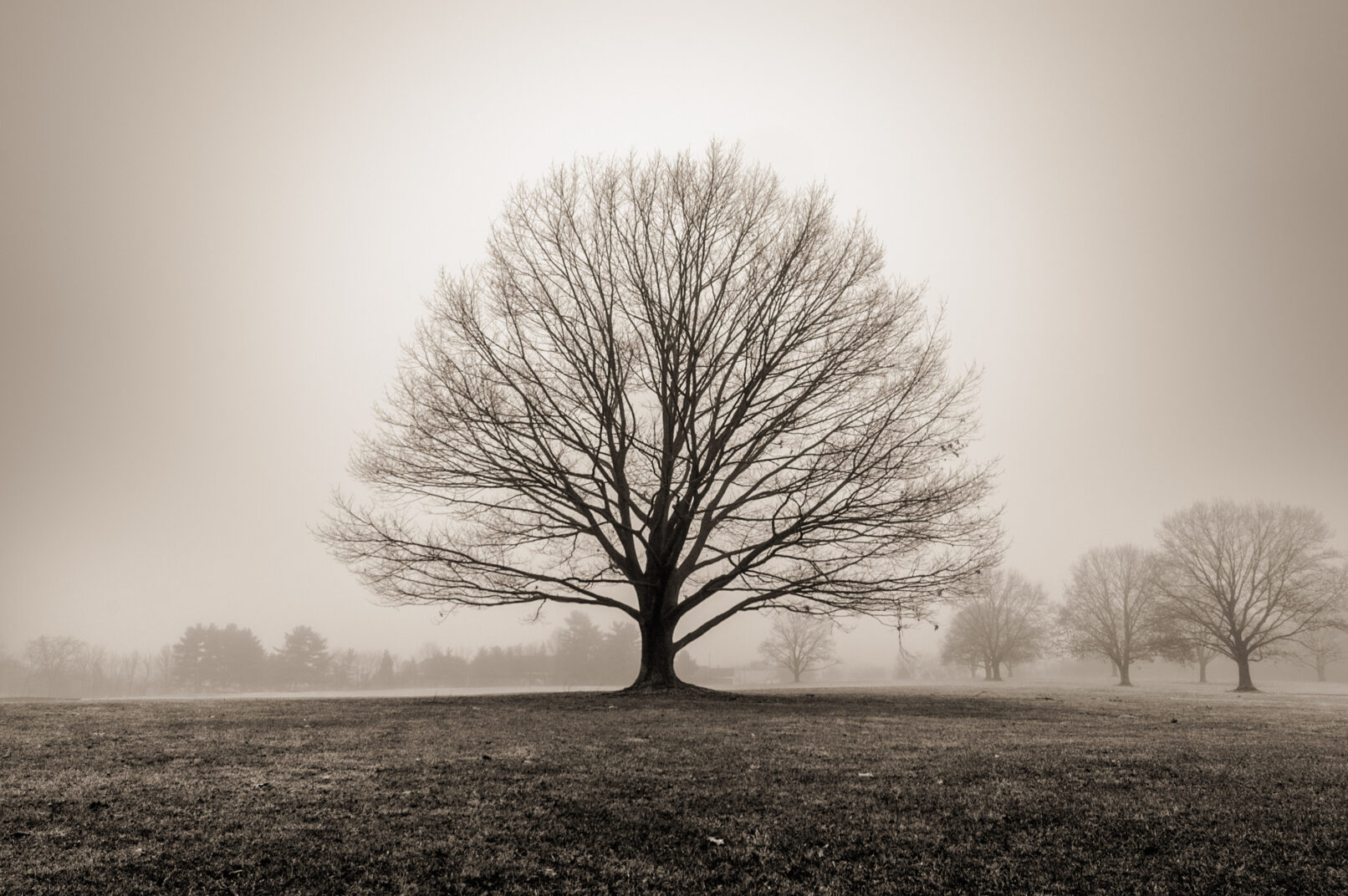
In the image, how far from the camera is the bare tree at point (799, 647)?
2670 inches

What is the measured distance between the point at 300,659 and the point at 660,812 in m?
82.1

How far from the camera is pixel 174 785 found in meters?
5.88

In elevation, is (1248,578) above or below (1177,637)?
above

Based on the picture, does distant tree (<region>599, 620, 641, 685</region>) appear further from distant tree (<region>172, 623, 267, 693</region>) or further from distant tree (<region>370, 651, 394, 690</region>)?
distant tree (<region>172, 623, 267, 693</region>)

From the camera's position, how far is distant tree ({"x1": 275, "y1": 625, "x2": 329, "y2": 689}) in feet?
239

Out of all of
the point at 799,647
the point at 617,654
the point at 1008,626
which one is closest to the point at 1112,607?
the point at 1008,626

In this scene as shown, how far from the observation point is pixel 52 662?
3265 inches

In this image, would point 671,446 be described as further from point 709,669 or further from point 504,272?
point 709,669

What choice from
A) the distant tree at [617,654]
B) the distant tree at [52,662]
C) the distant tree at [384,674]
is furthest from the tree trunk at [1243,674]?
the distant tree at [52,662]

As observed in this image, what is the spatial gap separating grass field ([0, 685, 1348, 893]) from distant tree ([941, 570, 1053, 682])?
192 ft

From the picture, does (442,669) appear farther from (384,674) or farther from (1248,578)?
(1248,578)

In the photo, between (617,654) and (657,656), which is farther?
(617,654)

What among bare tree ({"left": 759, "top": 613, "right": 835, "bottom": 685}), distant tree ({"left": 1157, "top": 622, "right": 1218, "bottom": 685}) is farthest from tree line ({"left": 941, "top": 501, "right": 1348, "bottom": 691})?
bare tree ({"left": 759, "top": 613, "right": 835, "bottom": 685})

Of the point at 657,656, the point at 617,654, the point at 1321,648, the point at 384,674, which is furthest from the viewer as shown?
the point at 384,674
